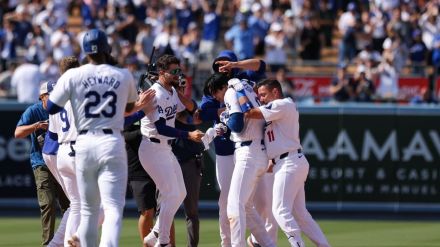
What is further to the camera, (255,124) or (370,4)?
(370,4)

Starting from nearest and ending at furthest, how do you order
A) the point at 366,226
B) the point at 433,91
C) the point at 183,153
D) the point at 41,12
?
1. the point at 183,153
2. the point at 366,226
3. the point at 433,91
4. the point at 41,12

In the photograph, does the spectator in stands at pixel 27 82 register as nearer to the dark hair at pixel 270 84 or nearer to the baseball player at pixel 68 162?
the baseball player at pixel 68 162

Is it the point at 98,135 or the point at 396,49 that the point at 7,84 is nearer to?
the point at 396,49

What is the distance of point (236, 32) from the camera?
1021 inches

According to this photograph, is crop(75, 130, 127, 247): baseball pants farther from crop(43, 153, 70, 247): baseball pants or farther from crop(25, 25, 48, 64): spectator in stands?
crop(25, 25, 48, 64): spectator in stands

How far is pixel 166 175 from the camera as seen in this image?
39.0ft

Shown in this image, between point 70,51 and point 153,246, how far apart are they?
13.9m

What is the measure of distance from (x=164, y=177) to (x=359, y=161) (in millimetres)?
7413

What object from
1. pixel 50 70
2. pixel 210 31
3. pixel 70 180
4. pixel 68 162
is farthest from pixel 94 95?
pixel 210 31

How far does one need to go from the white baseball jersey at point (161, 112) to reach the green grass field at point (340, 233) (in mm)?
2370

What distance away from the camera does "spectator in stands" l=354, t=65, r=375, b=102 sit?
73.2 feet

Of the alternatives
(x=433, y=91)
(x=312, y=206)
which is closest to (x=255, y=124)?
(x=312, y=206)

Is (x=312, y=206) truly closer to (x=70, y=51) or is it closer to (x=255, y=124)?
(x=255, y=124)

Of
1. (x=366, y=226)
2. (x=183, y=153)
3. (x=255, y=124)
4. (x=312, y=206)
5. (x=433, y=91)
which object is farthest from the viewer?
(x=433, y=91)
